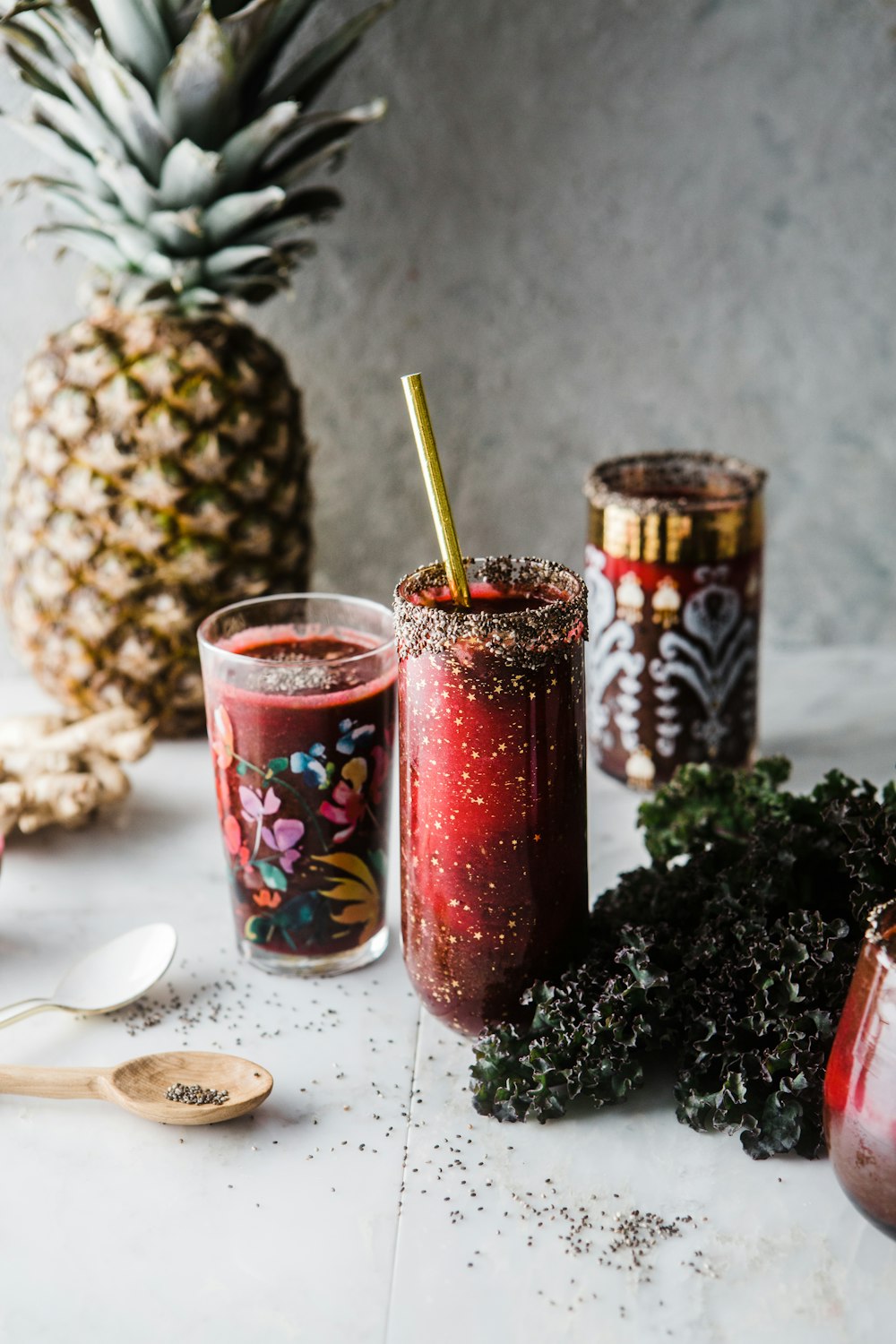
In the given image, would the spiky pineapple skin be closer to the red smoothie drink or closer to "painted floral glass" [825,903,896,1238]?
the red smoothie drink

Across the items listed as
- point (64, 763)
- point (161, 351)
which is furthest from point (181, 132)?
point (64, 763)

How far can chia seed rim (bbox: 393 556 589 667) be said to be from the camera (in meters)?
0.74

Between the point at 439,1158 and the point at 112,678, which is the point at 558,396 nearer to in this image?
the point at 112,678

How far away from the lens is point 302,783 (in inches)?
34.6

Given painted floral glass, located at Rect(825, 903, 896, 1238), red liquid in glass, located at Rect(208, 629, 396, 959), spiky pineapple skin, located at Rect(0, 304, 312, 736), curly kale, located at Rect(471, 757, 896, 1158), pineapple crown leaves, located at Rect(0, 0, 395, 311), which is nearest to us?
painted floral glass, located at Rect(825, 903, 896, 1238)

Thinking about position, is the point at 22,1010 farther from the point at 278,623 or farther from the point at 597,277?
the point at 597,277

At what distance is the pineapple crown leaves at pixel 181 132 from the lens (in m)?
1.06

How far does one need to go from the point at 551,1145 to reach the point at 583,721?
259mm

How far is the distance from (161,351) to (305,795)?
1.65 ft

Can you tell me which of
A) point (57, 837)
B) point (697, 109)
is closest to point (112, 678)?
point (57, 837)

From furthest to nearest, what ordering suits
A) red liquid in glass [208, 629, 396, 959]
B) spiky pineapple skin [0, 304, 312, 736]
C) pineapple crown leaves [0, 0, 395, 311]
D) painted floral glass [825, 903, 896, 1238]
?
spiky pineapple skin [0, 304, 312, 736]
pineapple crown leaves [0, 0, 395, 311]
red liquid in glass [208, 629, 396, 959]
painted floral glass [825, 903, 896, 1238]

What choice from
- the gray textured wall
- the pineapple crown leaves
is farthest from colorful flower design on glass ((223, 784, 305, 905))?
the gray textured wall

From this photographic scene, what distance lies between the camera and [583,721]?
32.1 inches

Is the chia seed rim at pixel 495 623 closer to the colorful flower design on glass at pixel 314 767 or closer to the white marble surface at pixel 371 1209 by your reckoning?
the colorful flower design on glass at pixel 314 767
